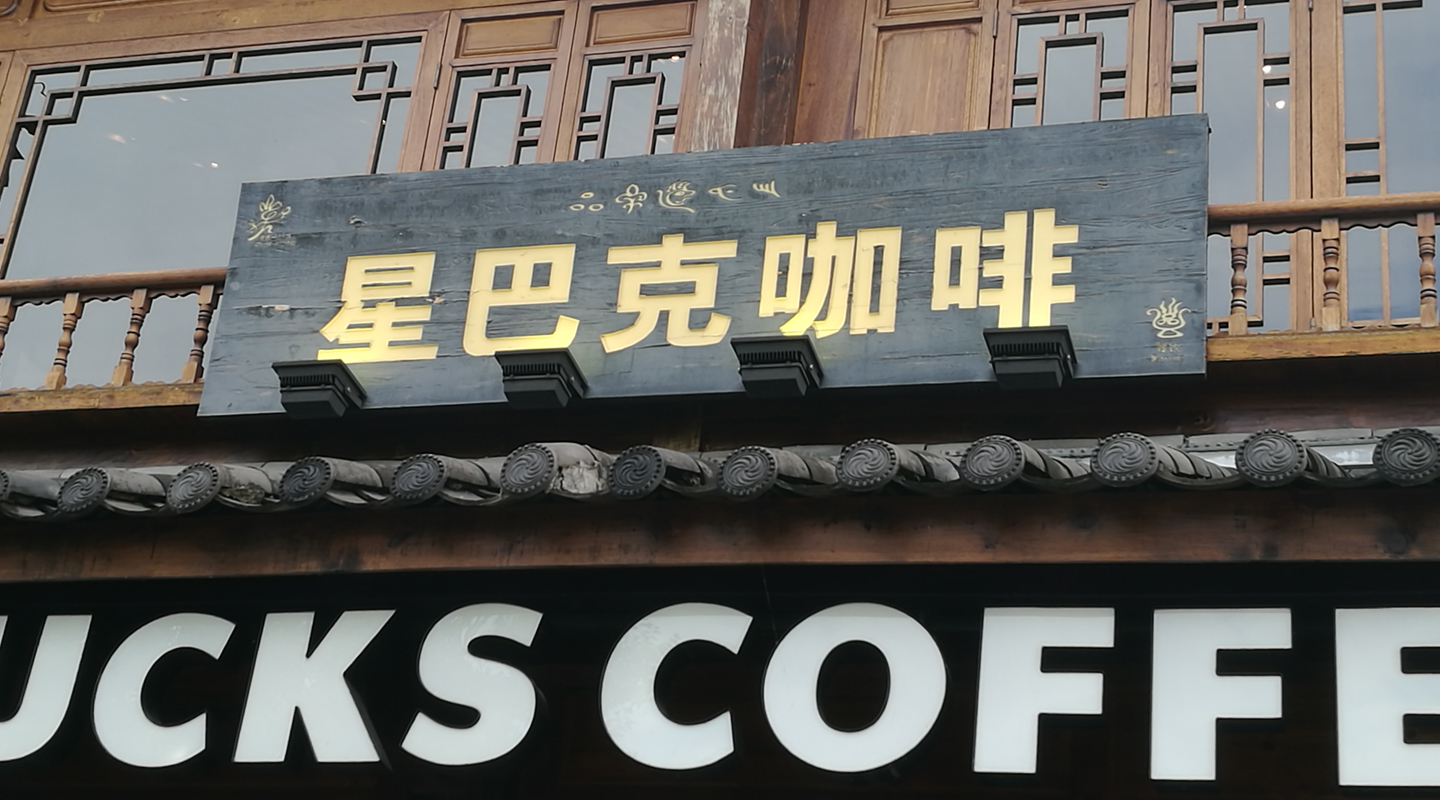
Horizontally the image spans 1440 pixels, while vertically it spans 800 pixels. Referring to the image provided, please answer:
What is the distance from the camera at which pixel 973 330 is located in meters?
7.93

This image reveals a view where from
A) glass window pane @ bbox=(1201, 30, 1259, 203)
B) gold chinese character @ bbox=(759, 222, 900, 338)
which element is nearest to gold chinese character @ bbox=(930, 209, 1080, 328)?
gold chinese character @ bbox=(759, 222, 900, 338)

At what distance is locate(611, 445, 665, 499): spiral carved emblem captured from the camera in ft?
22.1

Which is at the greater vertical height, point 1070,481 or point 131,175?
point 131,175

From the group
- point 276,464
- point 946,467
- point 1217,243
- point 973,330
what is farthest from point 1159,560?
point 276,464

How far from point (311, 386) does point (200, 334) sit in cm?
Answer: 115

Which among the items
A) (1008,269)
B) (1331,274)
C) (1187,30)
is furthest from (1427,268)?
(1187,30)

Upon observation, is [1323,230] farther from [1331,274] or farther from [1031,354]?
[1031,354]

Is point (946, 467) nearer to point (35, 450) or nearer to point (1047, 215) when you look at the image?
point (1047, 215)

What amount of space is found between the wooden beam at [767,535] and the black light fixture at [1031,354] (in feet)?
2.97

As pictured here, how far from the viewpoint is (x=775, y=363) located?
7.74 meters

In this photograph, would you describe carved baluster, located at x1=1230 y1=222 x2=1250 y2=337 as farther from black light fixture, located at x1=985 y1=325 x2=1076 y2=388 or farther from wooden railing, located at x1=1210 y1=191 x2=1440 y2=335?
black light fixture, located at x1=985 y1=325 x2=1076 y2=388

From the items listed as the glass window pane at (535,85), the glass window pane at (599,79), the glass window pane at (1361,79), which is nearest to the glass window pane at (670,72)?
the glass window pane at (599,79)

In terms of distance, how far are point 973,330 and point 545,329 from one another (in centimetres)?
200

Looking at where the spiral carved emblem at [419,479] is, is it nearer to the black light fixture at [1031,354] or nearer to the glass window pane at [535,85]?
the black light fixture at [1031,354]
